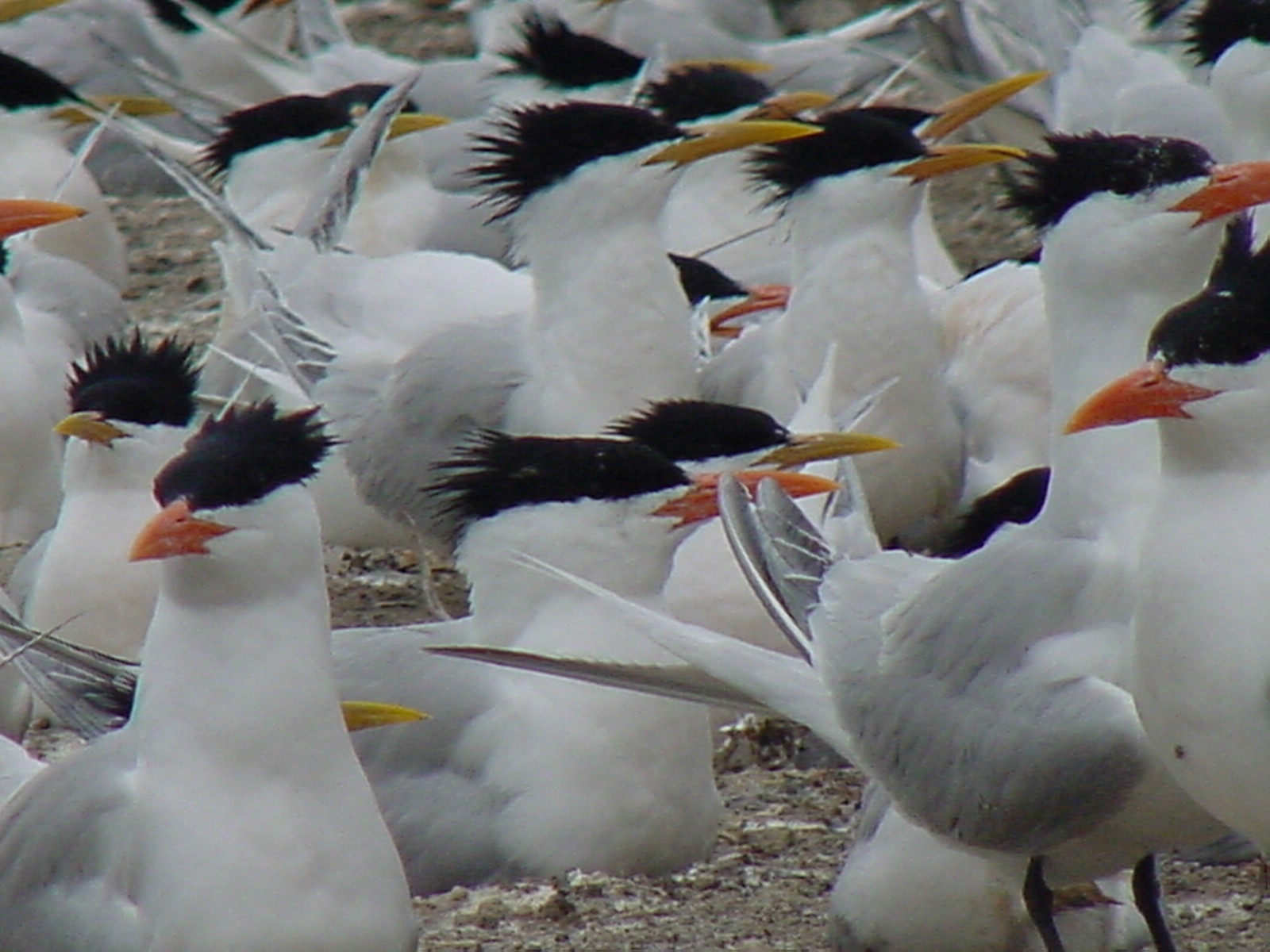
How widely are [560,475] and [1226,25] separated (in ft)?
6.54

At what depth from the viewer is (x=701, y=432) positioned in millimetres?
4516

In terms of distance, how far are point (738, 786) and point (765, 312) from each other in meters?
1.63

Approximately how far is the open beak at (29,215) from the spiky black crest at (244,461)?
170cm

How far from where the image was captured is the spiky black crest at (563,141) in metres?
5.23

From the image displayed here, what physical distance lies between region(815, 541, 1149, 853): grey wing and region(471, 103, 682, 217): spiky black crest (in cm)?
186

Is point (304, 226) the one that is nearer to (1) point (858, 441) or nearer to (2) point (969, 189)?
(1) point (858, 441)

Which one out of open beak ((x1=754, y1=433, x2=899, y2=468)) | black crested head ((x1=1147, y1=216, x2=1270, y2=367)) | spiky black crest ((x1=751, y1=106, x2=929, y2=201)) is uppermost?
black crested head ((x1=1147, y1=216, x2=1270, y2=367))

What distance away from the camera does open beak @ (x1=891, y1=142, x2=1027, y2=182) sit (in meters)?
5.17

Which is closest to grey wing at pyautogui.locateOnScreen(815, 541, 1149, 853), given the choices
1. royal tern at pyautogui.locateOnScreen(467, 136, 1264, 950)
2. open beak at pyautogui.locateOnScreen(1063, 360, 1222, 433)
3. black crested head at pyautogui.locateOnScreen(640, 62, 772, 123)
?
royal tern at pyautogui.locateOnScreen(467, 136, 1264, 950)

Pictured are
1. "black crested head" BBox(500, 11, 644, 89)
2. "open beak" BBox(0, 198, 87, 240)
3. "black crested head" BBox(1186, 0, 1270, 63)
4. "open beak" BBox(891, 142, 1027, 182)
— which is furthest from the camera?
"black crested head" BBox(500, 11, 644, 89)

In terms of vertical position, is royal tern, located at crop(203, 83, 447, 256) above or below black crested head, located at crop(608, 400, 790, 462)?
below

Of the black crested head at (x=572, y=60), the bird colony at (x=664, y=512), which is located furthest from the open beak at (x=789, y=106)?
the black crested head at (x=572, y=60)

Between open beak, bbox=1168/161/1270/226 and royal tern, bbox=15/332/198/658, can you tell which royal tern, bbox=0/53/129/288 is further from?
open beak, bbox=1168/161/1270/226

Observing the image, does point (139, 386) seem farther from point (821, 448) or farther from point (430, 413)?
point (821, 448)
